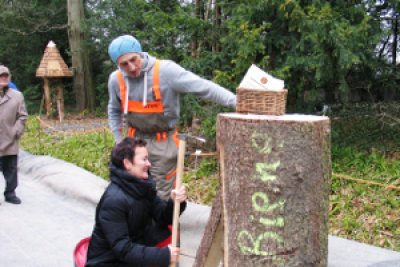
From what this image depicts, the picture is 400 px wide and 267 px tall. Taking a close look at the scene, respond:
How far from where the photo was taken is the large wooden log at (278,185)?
8.89ft

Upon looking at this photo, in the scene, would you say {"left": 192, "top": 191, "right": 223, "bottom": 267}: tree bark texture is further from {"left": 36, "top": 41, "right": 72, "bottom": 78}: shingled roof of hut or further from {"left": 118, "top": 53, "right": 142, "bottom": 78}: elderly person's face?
{"left": 36, "top": 41, "right": 72, "bottom": 78}: shingled roof of hut

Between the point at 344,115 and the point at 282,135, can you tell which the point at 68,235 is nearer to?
the point at 282,135

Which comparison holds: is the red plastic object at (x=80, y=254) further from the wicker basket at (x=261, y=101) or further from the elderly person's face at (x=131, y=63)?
the wicker basket at (x=261, y=101)

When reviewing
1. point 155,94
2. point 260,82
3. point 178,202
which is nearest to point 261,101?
point 260,82

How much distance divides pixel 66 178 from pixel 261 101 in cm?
456

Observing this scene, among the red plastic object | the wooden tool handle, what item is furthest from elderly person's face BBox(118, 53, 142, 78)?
the red plastic object

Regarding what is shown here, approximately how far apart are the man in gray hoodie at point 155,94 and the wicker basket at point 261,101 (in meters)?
0.29

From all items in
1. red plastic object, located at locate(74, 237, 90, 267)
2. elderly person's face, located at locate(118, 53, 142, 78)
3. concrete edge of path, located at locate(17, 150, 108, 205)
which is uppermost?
elderly person's face, located at locate(118, 53, 142, 78)

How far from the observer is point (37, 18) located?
17453 millimetres

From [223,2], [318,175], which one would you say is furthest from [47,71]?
[318,175]

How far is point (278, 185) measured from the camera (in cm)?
274

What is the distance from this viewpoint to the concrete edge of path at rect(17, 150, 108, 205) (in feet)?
20.1

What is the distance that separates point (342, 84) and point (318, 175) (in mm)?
2953

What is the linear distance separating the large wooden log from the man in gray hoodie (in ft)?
1.56
